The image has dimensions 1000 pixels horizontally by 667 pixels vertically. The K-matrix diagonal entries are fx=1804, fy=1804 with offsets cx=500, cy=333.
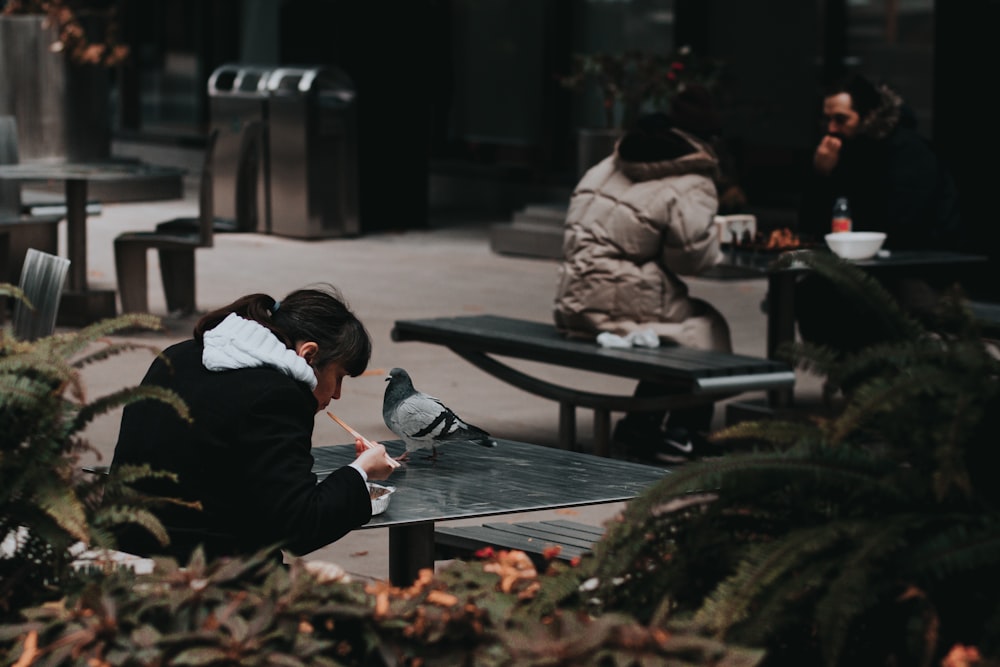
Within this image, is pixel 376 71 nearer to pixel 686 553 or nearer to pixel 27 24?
pixel 27 24

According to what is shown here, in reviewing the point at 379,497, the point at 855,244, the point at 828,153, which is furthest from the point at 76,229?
the point at 379,497

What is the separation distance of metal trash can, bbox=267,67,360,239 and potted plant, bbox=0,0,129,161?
2603 millimetres

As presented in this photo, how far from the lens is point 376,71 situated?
1767 cm

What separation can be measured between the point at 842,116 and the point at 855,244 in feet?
2.61

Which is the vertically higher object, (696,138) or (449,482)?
(696,138)

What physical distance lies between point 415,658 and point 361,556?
3677mm

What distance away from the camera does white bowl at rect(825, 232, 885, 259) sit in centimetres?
841

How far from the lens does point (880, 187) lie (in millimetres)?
8859

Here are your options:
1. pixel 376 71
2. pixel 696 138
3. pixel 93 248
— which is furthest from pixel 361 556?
pixel 376 71

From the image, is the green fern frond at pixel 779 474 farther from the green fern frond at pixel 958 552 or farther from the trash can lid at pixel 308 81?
the trash can lid at pixel 308 81

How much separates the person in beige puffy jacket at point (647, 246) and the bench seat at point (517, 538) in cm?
251

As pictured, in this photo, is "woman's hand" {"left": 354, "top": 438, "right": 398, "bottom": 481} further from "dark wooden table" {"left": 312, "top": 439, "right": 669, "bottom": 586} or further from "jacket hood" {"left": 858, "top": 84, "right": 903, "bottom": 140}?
"jacket hood" {"left": 858, "top": 84, "right": 903, "bottom": 140}

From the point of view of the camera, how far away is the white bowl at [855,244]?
8.41m

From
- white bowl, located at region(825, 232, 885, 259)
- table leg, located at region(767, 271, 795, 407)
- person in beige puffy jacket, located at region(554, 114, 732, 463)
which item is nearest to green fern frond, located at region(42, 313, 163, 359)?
person in beige puffy jacket, located at region(554, 114, 732, 463)
